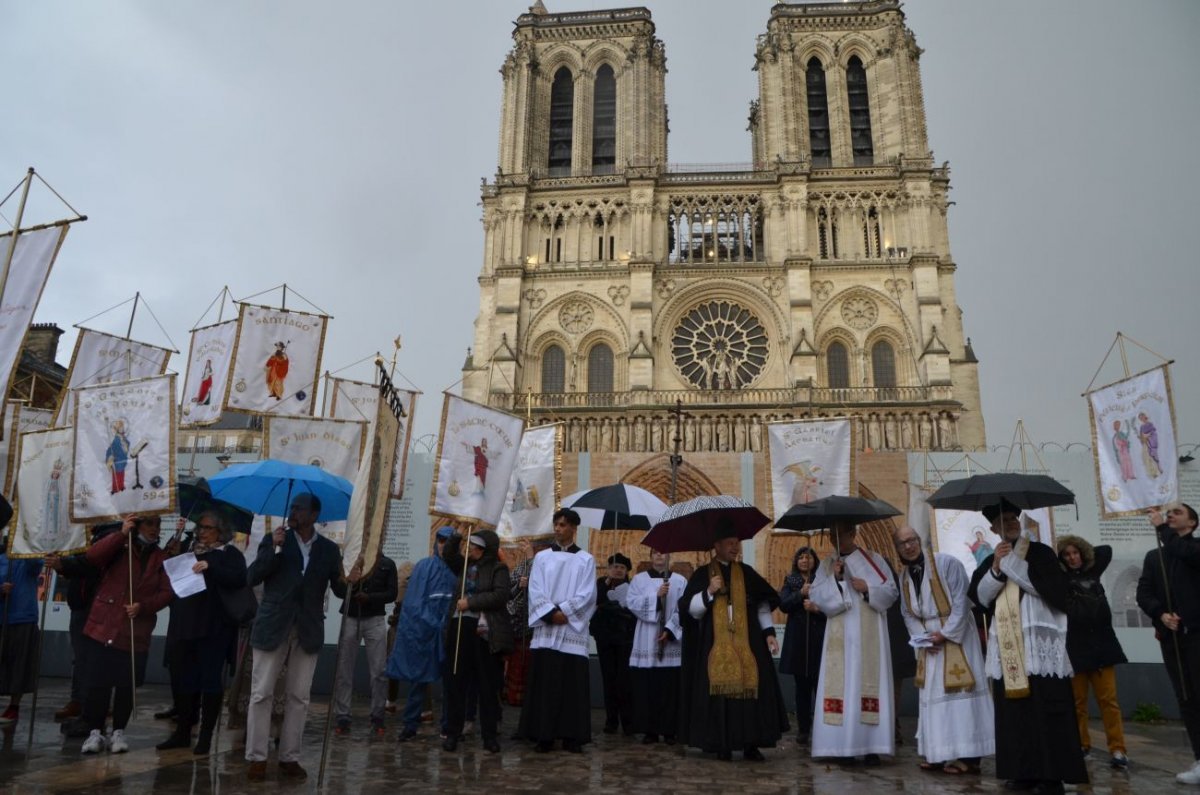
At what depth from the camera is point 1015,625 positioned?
5.04 metres

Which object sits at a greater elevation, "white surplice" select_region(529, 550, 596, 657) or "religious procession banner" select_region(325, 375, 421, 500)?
"religious procession banner" select_region(325, 375, 421, 500)

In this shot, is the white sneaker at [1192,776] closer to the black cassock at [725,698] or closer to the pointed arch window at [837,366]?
the black cassock at [725,698]

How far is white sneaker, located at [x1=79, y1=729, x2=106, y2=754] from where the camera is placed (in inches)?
214

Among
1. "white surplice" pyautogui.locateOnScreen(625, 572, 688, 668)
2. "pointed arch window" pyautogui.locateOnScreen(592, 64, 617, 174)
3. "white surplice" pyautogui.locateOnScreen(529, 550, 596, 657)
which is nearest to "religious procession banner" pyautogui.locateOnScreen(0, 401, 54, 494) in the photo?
"white surplice" pyautogui.locateOnScreen(529, 550, 596, 657)

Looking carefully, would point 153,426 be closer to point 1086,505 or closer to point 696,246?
point 1086,505

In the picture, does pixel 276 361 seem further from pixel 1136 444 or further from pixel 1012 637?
pixel 1136 444

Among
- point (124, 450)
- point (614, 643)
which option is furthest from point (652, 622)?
point (124, 450)

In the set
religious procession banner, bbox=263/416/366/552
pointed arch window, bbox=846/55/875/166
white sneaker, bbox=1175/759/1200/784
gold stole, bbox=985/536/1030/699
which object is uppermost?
pointed arch window, bbox=846/55/875/166

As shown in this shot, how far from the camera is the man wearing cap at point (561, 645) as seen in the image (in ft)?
19.8

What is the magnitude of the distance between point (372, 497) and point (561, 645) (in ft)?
6.50

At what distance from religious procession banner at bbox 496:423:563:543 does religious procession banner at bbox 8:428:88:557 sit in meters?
Result: 3.73

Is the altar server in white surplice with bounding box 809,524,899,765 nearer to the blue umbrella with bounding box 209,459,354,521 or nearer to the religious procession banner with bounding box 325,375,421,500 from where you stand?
the blue umbrella with bounding box 209,459,354,521

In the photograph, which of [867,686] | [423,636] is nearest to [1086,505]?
[867,686]

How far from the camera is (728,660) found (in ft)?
19.2
